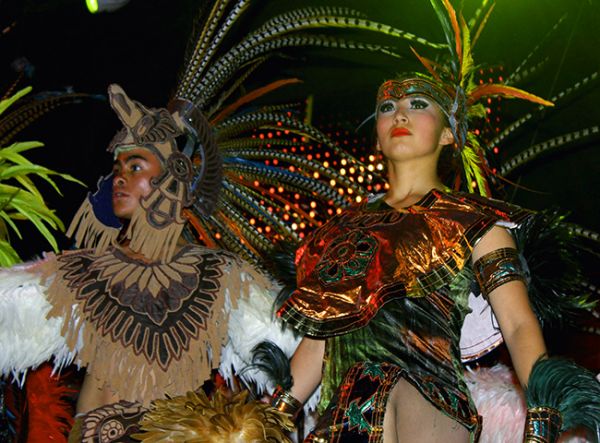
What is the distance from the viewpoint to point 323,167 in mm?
4953

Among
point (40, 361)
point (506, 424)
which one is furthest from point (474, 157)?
point (40, 361)

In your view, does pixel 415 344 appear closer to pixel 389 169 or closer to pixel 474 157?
pixel 389 169

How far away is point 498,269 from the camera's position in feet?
10.0

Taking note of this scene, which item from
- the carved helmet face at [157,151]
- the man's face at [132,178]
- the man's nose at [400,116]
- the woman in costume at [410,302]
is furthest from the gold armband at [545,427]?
the man's face at [132,178]

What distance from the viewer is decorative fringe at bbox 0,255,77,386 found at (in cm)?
405

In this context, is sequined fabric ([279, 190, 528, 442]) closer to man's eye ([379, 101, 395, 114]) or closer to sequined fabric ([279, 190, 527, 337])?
sequined fabric ([279, 190, 527, 337])

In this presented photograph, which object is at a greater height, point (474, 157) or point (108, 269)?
point (474, 157)

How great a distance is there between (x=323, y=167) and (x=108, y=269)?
1344mm

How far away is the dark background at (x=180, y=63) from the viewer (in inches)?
261

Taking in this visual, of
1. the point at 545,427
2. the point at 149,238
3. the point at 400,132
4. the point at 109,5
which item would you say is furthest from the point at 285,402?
the point at 109,5

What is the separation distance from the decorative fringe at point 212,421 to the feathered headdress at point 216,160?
1.40 metres

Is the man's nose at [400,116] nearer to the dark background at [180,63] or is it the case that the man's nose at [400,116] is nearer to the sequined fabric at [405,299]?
the sequined fabric at [405,299]

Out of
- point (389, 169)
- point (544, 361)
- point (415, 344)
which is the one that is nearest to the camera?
point (544, 361)

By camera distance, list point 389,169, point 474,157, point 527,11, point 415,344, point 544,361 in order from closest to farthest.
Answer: point 544,361 < point 415,344 < point 389,169 < point 474,157 < point 527,11
